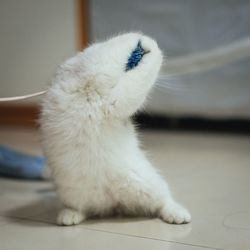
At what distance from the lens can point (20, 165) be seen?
1798mm

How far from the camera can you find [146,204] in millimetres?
1236

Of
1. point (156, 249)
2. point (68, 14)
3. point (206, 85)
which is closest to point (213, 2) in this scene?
point (206, 85)

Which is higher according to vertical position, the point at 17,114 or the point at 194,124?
the point at 17,114

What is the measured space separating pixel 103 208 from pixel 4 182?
622 mm

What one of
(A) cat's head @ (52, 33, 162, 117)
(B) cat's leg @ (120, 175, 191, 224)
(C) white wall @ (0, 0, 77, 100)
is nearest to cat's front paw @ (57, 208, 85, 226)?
(B) cat's leg @ (120, 175, 191, 224)

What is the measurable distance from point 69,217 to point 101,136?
8.5 inches

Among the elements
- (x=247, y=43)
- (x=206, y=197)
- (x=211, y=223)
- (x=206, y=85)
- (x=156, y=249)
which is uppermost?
(x=206, y=85)

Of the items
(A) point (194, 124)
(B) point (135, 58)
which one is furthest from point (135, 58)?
(A) point (194, 124)

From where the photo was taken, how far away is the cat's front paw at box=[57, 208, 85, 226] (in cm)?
124

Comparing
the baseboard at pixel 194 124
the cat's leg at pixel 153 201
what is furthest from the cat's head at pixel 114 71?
the baseboard at pixel 194 124

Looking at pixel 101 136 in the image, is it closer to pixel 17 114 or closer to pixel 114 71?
pixel 114 71

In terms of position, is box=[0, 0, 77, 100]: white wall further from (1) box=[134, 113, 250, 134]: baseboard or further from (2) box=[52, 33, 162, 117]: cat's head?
(2) box=[52, 33, 162, 117]: cat's head

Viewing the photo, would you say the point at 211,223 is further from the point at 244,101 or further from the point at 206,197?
the point at 244,101

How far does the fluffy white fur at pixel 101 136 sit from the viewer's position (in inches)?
46.4
